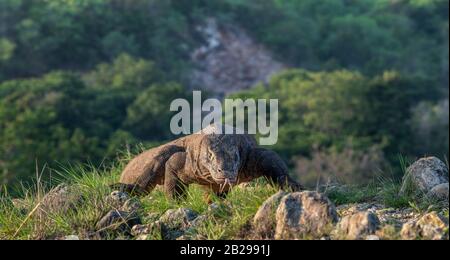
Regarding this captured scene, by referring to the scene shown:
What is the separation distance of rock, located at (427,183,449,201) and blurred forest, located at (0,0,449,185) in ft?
59.4

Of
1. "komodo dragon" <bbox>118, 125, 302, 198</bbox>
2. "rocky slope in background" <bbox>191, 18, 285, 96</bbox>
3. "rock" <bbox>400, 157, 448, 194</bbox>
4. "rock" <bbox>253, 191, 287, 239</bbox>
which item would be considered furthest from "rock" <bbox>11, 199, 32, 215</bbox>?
"rocky slope in background" <bbox>191, 18, 285, 96</bbox>

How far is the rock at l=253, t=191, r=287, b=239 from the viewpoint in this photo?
683 centimetres

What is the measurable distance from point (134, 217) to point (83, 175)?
1.58 meters

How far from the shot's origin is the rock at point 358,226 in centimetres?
633

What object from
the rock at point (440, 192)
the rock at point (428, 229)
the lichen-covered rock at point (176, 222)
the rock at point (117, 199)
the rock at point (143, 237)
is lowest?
the lichen-covered rock at point (176, 222)

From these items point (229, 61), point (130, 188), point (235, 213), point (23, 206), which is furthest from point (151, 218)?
point (229, 61)

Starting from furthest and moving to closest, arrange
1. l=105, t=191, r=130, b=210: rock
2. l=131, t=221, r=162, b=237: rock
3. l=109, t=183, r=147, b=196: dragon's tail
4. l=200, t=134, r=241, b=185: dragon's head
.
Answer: l=109, t=183, r=147, b=196: dragon's tail → l=200, t=134, r=241, b=185: dragon's head → l=105, t=191, r=130, b=210: rock → l=131, t=221, r=162, b=237: rock

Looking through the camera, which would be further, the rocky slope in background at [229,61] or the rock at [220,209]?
the rocky slope in background at [229,61]

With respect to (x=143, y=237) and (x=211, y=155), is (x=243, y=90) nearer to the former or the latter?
(x=211, y=155)

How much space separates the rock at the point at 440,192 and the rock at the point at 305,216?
1241 millimetres

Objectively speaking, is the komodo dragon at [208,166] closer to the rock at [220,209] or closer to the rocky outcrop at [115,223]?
the rock at [220,209]

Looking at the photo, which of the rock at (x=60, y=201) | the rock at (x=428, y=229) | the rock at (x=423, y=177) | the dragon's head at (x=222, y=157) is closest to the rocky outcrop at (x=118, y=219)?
the rock at (x=60, y=201)

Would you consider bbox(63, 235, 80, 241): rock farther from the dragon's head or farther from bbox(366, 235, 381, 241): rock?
bbox(366, 235, 381, 241): rock
